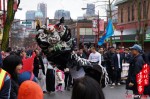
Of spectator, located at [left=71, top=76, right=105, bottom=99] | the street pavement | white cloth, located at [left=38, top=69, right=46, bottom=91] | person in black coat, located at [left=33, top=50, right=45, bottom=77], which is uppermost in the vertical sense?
spectator, located at [left=71, top=76, right=105, bottom=99]

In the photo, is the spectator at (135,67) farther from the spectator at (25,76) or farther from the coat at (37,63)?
the coat at (37,63)

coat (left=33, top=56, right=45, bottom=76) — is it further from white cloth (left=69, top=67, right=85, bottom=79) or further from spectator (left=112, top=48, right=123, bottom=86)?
white cloth (left=69, top=67, right=85, bottom=79)

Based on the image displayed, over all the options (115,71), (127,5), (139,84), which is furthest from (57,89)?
(127,5)

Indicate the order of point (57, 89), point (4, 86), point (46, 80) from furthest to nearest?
point (57, 89) → point (46, 80) → point (4, 86)

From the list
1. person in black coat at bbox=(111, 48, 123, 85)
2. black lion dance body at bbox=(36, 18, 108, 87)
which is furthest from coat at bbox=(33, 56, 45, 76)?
black lion dance body at bbox=(36, 18, 108, 87)

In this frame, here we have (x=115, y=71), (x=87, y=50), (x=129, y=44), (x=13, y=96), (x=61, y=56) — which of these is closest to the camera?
(x=13, y=96)

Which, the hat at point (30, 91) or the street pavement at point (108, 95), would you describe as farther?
the street pavement at point (108, 95)

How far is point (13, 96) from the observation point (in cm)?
499

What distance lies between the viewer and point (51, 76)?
14.8 metres

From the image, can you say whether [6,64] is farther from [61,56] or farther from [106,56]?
[106,56]

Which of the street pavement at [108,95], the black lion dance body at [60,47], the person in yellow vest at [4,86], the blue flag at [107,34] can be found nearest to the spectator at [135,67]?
the black lion dance body at [60,47]

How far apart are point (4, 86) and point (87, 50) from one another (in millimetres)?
14846

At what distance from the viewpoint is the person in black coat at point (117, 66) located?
57.1 ft

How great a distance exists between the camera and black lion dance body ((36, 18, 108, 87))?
6379 millimetres
